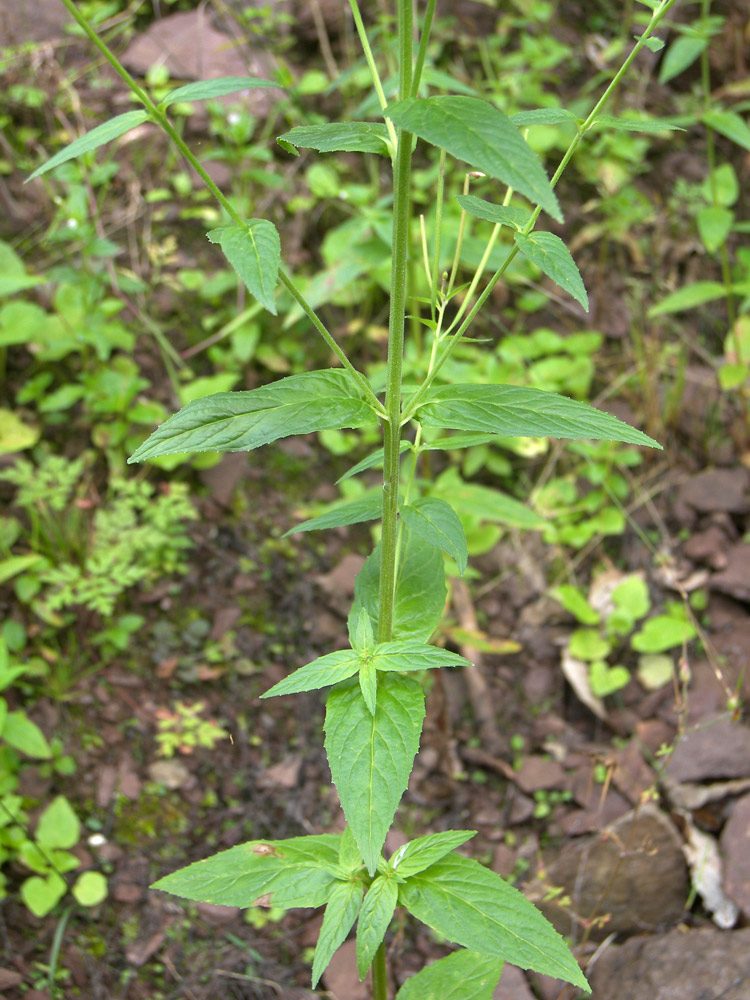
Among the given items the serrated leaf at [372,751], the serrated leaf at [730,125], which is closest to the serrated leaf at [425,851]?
the serrated leaf at [372,751]

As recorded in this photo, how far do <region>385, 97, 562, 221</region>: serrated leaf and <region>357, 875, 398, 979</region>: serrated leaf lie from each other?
1174 millimetres

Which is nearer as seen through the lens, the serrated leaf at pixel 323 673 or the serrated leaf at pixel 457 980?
the serrated leaf at pixel 323 673

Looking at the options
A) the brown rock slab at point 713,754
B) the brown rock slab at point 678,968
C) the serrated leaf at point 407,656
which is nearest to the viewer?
the serrated leaf at point 407,656

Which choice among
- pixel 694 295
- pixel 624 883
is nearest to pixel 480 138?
pixel 624 883

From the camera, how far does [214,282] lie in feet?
11.1

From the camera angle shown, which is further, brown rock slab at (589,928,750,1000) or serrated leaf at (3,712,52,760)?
serrated leaf at (3,712,52,760)

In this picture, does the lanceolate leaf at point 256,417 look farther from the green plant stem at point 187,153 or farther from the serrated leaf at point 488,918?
the serrated leaf at point 488,918

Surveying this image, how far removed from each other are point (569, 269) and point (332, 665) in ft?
2.43

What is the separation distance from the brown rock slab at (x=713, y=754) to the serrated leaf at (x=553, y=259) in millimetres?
1787

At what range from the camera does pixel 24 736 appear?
2311 mm

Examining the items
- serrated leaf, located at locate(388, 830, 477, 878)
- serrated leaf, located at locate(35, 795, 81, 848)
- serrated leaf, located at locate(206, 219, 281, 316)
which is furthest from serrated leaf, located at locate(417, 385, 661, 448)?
serrated leaf, located at locate(35, 795, 81, 848)

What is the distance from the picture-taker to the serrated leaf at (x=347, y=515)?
4.70 ft

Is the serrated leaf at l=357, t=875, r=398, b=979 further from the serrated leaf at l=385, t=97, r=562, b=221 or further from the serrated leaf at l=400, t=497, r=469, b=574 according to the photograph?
the serrated leaf at l=385, t=97, r=562, b=221

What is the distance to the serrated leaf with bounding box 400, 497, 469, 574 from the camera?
1380mm
